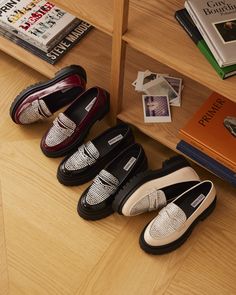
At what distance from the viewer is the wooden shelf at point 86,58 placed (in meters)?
1.71

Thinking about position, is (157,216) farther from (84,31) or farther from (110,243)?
(84,31)

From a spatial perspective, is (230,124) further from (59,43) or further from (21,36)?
(21,36)

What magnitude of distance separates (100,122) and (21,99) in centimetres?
28

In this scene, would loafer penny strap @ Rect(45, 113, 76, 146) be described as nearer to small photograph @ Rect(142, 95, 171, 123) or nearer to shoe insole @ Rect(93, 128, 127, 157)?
shoe insole @ Rect(93, 128, 127, 157)

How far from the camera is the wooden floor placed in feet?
4.59

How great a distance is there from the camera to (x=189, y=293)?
1.39 meters

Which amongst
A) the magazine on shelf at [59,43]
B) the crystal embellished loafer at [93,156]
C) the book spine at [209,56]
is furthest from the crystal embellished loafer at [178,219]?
the magazine on shelf at [59,43]

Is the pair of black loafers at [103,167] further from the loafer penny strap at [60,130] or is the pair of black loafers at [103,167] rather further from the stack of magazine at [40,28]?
the stack of magazine at [40,28]

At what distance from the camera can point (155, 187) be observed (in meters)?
1.47

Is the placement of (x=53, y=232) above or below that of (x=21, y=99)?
below

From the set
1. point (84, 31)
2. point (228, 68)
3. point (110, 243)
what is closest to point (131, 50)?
point (84, 31)

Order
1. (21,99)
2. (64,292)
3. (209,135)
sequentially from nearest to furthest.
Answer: (64,292)
(209,135)
(21,99)

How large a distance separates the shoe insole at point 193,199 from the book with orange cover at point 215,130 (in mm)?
94

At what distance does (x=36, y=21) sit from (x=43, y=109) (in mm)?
355
